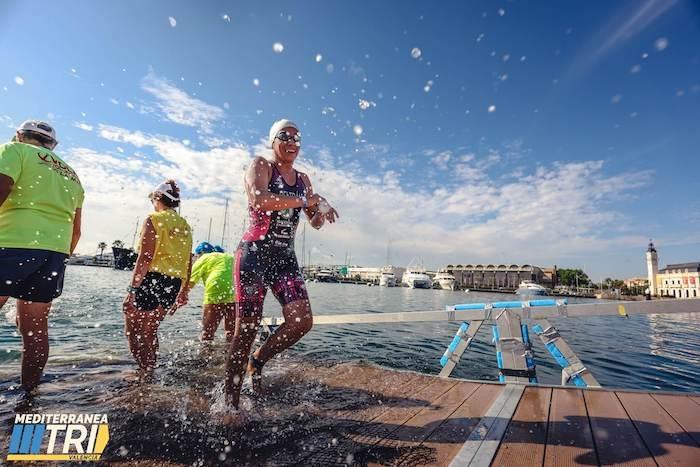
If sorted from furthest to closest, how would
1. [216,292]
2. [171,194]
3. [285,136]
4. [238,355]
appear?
[216,292]
[171,194]
[285,136]
[238,355]

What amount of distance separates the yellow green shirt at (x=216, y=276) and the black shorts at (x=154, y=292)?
1.33m

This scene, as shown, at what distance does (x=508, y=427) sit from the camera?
246 cm

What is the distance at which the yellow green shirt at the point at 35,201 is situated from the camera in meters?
2.74

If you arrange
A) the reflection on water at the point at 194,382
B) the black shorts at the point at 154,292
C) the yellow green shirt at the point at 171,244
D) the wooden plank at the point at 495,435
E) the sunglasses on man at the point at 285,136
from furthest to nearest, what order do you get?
1. the yellow green shirt at the point at 171,244
2. the black shorts at the point at 154,292
3. the sunglasses on man at the point at 285,136
4. the reflection on water at the point at 194,382
5. the wooden plank at the point at 495,435

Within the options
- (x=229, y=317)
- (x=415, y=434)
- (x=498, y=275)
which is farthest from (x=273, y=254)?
(x=498, y=275)

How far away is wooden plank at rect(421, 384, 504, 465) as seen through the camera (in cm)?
209

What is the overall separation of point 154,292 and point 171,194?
1.30 meters

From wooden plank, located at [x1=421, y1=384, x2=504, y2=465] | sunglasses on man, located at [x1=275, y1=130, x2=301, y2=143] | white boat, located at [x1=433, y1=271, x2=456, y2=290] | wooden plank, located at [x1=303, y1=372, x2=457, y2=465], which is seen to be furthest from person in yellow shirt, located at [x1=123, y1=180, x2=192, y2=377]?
white boat, located at [x1=433, y1=271, x2=456, y2=290]

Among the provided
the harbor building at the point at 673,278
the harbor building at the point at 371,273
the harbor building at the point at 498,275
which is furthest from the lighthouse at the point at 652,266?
the harbor building at the point at 371,273

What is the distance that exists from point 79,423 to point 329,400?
1966 millimetres

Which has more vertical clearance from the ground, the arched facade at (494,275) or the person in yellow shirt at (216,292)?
the arched facade at (494,275)

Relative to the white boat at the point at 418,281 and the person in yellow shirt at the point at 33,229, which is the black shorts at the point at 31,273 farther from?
the white boat at the point at 418,281

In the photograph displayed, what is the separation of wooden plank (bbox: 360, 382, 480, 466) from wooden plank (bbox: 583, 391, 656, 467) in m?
1.03

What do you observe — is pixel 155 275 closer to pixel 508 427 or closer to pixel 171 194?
pixel 171 194
